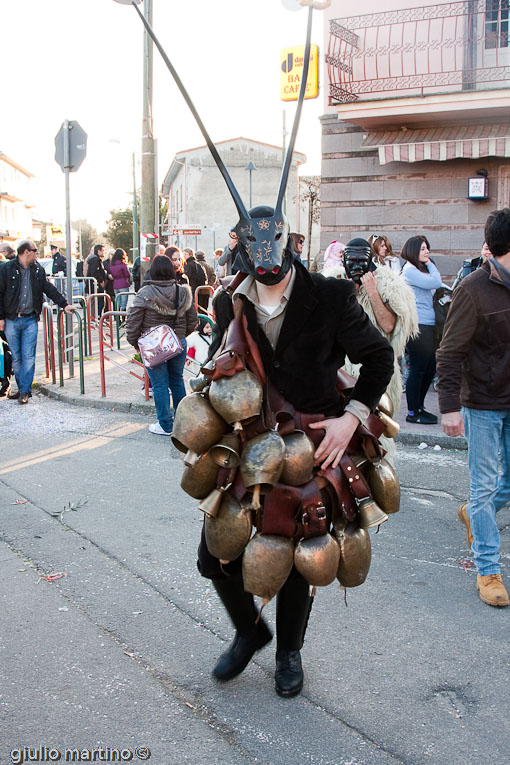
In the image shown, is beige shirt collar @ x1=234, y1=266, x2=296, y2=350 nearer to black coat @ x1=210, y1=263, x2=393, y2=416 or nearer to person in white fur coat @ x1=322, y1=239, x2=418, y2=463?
black coat @ x1=210, y1=263, x2=393, y2=416

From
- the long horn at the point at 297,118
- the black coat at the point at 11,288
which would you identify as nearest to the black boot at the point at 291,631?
the long horn at the point at 297,118

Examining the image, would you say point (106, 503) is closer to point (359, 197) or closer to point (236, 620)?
point (236, 620)

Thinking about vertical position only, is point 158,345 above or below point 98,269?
below

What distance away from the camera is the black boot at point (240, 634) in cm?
293

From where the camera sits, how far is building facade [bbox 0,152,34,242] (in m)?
75.8

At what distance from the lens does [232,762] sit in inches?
100.0

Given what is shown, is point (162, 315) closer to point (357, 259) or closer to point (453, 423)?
point (357, 259)

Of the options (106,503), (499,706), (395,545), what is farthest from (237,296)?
(106,503)

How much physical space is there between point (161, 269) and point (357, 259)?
315cm

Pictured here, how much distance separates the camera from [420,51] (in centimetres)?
1223

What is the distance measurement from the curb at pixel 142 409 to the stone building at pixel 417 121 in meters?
5.31

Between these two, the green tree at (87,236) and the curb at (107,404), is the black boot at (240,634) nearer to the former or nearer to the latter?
the curb at (107,404)

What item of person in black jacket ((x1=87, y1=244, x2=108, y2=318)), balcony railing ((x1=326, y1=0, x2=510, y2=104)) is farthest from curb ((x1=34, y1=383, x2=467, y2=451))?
person in black jacket ((x1=87, y1=244, x2=108, y2=318))

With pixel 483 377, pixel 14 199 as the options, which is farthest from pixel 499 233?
pixel 14 199
